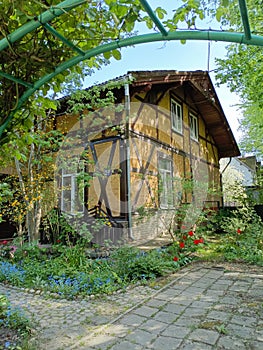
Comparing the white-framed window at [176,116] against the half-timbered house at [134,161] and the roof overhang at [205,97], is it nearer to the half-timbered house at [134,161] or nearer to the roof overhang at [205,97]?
the half-timbered house at [134,161]

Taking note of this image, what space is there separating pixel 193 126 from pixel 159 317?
939 cm

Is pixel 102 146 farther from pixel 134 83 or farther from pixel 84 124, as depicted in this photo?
pixel 134 83

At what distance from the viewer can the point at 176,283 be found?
13.1ft

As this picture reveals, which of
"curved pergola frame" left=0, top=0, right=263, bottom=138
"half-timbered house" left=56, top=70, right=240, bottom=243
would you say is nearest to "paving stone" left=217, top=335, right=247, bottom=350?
"curved pergola frame" left=0, top=0, right=263, bottom=138

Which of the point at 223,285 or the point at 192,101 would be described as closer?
the point at 223,285

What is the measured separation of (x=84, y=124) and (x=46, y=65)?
6.22 m

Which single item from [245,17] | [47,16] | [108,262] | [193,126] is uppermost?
[193,126]

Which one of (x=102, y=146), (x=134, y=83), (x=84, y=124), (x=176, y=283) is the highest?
(x=134, y=83)

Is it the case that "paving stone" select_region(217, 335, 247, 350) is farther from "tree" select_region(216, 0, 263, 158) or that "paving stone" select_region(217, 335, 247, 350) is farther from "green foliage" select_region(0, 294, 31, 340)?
"tree" select_region(216, 0, 263, 158)

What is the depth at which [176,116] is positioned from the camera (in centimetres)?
962

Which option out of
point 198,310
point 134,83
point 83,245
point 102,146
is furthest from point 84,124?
point 198,310

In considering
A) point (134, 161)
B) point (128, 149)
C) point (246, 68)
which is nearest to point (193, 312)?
point (128, 149)

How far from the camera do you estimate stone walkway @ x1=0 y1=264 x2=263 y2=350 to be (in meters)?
2.28

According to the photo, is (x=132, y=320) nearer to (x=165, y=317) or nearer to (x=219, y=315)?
(x=165, y=317)
